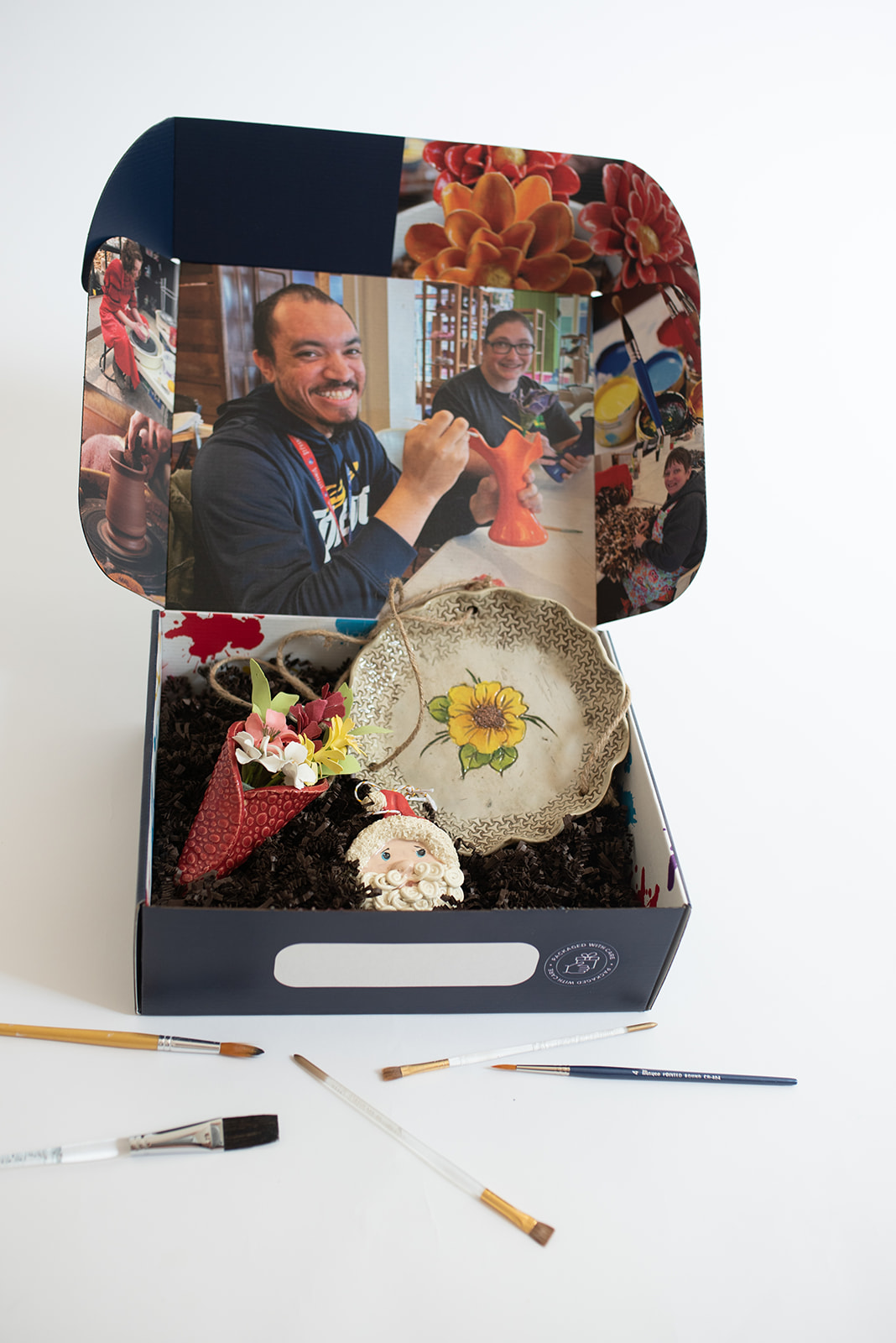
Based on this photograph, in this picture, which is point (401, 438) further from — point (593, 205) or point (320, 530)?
point (593, 205)

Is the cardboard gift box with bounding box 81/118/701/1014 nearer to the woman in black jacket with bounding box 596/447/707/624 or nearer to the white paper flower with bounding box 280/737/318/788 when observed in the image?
the woman in black jacket with bounding box 596/447/707/624

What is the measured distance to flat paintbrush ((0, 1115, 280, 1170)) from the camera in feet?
3.35

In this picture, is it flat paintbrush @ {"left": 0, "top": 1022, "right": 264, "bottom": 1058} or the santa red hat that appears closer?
flat paintbrush @ {"left": 0, "top": 1022, "right": 264, "bottom": 1058}

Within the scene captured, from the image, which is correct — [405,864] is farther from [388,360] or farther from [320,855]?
[388,360]

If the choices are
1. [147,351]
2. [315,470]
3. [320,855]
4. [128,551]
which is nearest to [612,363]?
[315,470]

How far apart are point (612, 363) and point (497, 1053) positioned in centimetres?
112

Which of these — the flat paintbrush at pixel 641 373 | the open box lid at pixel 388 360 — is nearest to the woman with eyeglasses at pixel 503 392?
the open box lid at pixel 388 360

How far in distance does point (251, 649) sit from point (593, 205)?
921mm

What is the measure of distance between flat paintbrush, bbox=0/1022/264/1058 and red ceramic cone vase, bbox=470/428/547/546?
876 millimetres

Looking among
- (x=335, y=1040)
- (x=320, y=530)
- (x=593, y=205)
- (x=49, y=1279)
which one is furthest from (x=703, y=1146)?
(x=593, y=205)

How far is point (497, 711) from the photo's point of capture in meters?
1.47

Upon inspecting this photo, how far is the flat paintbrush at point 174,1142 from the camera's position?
1.02m

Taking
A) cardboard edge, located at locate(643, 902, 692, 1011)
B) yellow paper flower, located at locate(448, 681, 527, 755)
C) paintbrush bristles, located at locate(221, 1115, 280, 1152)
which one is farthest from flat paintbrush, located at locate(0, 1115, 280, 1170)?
yellow paper flower, located at locate(448, 681, 527, 755)

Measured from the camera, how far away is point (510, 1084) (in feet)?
3.76
